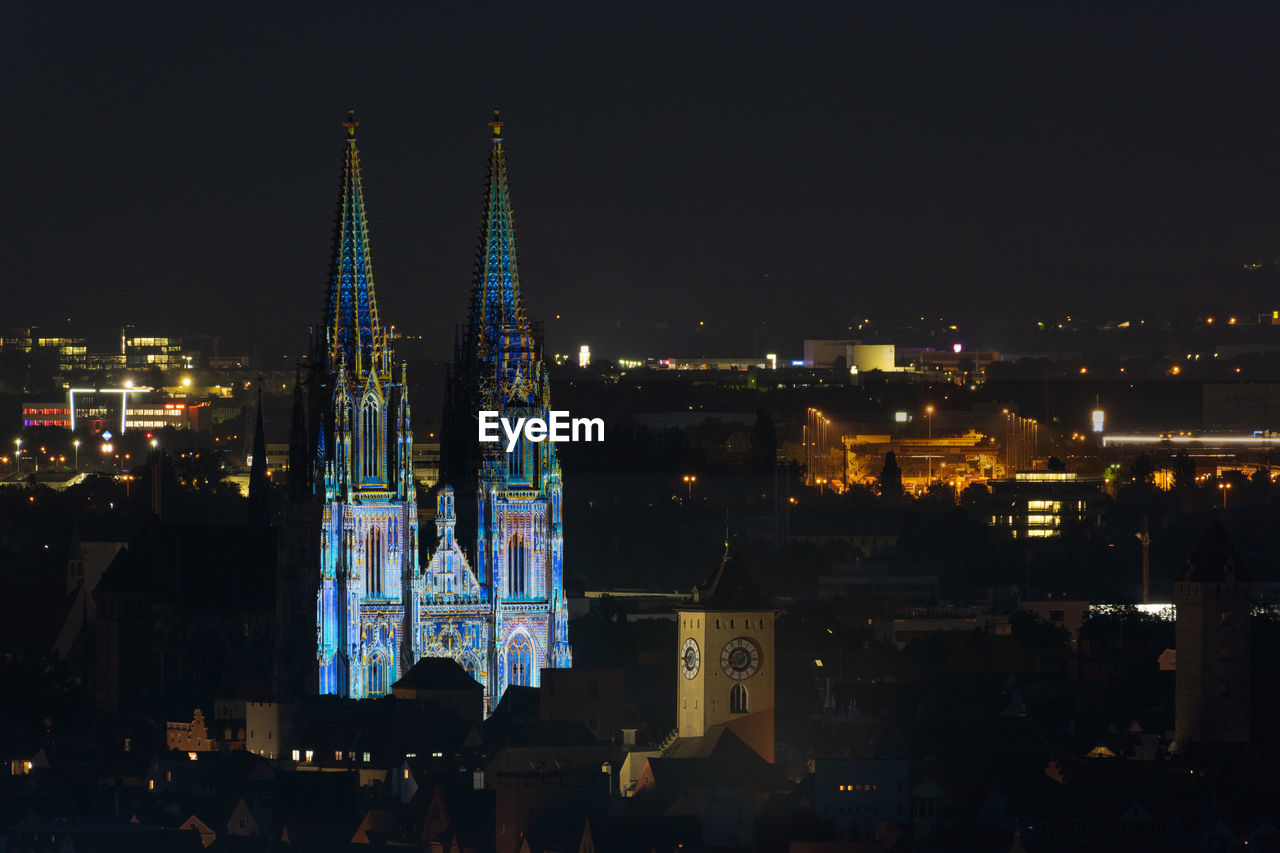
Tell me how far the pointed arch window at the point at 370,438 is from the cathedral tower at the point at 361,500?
30 millimetres

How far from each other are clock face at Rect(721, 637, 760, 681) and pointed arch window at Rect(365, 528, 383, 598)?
16.4 m

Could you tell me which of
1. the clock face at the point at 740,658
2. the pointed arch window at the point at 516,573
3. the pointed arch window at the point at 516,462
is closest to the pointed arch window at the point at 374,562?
the pointed arch window at the point at 516,573

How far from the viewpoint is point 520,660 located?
122 m

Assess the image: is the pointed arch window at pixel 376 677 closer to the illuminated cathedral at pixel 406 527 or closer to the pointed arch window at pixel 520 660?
the illuminated cathedral at pixel 406 527

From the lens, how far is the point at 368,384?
122 meters

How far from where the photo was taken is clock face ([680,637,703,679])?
109500 mm

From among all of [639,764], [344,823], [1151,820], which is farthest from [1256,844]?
[344,823]

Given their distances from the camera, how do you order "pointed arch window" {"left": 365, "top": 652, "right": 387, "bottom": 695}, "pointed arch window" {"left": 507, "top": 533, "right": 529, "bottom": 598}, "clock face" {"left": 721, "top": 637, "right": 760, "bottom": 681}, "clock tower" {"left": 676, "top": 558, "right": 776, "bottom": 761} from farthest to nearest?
1. "pointed arch window" {"left": 507, "top": 533, "right": 529, "bottom": 598}
2. "pointed arch window" {"left": 365, "top": 652, "right": 387, "bottom": 695}
3. "clock face" {"left": 721, "top": 637, "right": 760, "bottom": 681}
4. "clock tower" {"left": 676, "top": 558, "right": 776, "bottom": 761}

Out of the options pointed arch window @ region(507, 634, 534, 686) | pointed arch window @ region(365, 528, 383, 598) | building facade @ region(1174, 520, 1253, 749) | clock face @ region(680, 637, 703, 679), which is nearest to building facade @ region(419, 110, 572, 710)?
pointed arch window @ region(507, 634, 534, 686)

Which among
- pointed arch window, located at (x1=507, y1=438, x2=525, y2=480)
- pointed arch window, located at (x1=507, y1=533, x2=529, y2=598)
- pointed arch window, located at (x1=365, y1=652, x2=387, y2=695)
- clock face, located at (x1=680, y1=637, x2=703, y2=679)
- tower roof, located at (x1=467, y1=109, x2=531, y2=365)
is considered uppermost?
tower roof, located at (x1=467, y1=109, x2=531, y2=365)

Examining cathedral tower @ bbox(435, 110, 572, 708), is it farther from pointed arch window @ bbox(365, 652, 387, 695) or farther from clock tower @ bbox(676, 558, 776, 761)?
clock tower @ bbox(676, 558, 776, 761)

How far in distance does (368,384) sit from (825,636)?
32.2m

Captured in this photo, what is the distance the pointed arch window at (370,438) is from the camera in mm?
122562

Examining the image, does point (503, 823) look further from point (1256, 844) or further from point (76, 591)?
point (76, 591)
